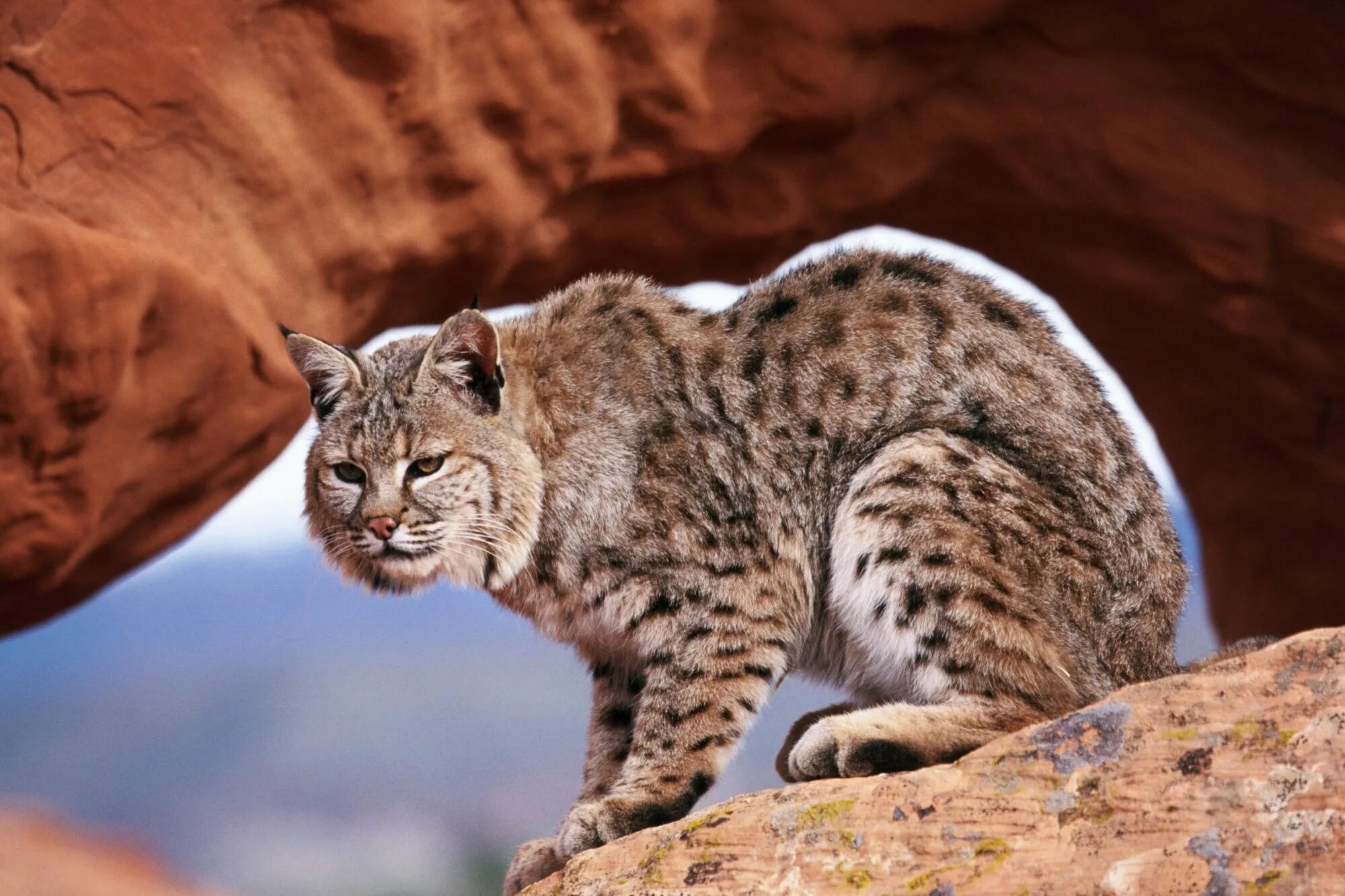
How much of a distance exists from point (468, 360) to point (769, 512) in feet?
2.94

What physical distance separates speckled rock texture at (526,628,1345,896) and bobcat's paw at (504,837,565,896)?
462 mm

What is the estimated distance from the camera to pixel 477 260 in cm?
601

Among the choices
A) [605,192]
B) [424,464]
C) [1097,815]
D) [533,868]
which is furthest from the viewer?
[605,192]

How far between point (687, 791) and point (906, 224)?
162 inches

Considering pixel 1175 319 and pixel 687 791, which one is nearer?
pixel 687 791

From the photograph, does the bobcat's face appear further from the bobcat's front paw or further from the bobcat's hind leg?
the bobcat's hind leg

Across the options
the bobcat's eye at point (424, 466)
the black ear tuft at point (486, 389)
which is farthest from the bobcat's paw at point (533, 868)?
the black ear tuft at point (486, 389)

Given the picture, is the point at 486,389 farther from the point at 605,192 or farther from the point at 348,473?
the point at 605,192

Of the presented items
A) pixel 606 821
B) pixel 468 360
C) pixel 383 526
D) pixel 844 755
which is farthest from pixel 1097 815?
pixel 468 360

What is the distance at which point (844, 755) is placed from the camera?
3180 mm

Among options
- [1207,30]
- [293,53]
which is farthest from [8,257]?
[1207,30]

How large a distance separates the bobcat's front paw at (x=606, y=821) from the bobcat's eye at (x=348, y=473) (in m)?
1.04

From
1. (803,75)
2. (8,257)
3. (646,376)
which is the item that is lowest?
(646,376)

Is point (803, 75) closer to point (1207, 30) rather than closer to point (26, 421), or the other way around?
point (1207, 30)
